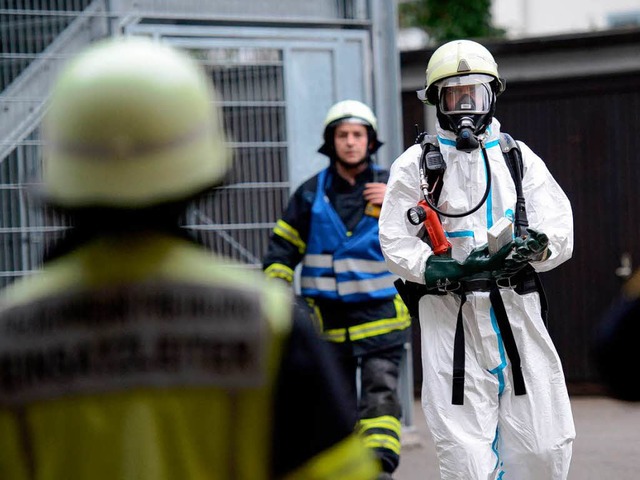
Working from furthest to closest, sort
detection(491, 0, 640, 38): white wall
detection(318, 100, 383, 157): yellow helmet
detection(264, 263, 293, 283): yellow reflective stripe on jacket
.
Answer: detection(491, 0, 640, 38): white wall, detection(318, 100, 383, 157): yellow helmet, detection(264, 263, 293, 283): yellow reflective stripe on jacket

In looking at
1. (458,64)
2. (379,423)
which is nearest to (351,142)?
(379,423)

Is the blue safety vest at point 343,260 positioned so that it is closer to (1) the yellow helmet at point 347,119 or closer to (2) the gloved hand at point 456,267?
(1) the yellow helmet at point 347,119

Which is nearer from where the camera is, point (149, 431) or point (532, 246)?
point (149, 431)

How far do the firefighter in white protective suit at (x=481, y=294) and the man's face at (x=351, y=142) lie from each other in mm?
1483

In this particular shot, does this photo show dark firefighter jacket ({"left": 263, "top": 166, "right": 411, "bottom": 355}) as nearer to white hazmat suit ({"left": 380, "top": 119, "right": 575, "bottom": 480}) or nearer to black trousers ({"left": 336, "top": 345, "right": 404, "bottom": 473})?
black trousers ({"left": 336, "top": 345, "right": 404, "bottom": 473})

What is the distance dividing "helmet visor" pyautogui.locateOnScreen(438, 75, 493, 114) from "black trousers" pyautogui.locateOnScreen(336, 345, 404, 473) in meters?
1.76

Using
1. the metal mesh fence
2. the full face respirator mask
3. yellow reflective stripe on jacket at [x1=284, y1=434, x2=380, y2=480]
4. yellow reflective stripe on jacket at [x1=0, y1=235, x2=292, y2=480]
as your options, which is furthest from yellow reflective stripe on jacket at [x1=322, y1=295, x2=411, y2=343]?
yellow reflective stripe on jacket at [x1=0, y1=235, x2=292, y2=480]

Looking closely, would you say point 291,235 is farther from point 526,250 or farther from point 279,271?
point 526,250

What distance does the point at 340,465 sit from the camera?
7.04ft

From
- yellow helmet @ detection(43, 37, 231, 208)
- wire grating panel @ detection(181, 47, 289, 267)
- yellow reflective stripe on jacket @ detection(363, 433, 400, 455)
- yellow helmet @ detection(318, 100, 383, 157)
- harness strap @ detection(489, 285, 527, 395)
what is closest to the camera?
yellow helmet @ detection(43, 37, 231, 208)

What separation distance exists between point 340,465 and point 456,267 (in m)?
3.28

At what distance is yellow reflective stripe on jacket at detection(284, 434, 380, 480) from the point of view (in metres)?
2.12

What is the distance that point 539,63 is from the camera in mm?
10203

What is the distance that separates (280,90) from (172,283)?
6.32 meters
